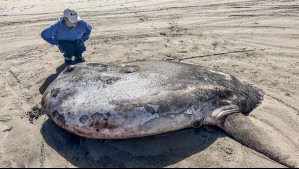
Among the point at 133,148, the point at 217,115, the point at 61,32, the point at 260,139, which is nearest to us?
the point at 133,148

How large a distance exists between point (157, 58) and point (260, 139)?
313 cm

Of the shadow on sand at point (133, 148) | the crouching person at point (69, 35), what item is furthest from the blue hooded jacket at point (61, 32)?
the shadow on sand at point (133, 148)

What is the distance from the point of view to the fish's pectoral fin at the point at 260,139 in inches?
163

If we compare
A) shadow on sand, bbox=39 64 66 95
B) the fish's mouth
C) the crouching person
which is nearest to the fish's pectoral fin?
the fish's mouth

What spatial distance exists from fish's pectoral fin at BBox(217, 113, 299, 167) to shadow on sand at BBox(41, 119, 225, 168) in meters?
0.18

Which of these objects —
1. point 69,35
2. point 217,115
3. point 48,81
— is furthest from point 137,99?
point 69,35

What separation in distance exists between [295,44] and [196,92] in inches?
157

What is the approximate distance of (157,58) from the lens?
22.8 feet

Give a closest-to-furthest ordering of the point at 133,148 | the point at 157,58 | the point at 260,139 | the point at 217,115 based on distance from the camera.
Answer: the point at 133,148
the point at 260,139
the point at 217,115
the point at 157,58

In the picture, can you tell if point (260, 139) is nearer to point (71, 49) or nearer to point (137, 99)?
point (137, 99)

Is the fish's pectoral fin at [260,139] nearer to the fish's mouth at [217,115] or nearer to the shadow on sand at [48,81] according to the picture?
the fish's mouth at [217,115]

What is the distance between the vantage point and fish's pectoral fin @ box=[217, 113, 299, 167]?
13.6 feet

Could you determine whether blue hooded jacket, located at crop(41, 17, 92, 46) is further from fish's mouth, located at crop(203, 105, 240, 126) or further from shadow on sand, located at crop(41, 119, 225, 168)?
fish's mouth, located at crop(203, 105, 240, 126)

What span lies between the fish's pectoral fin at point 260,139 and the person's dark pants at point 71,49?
3.32 metres
